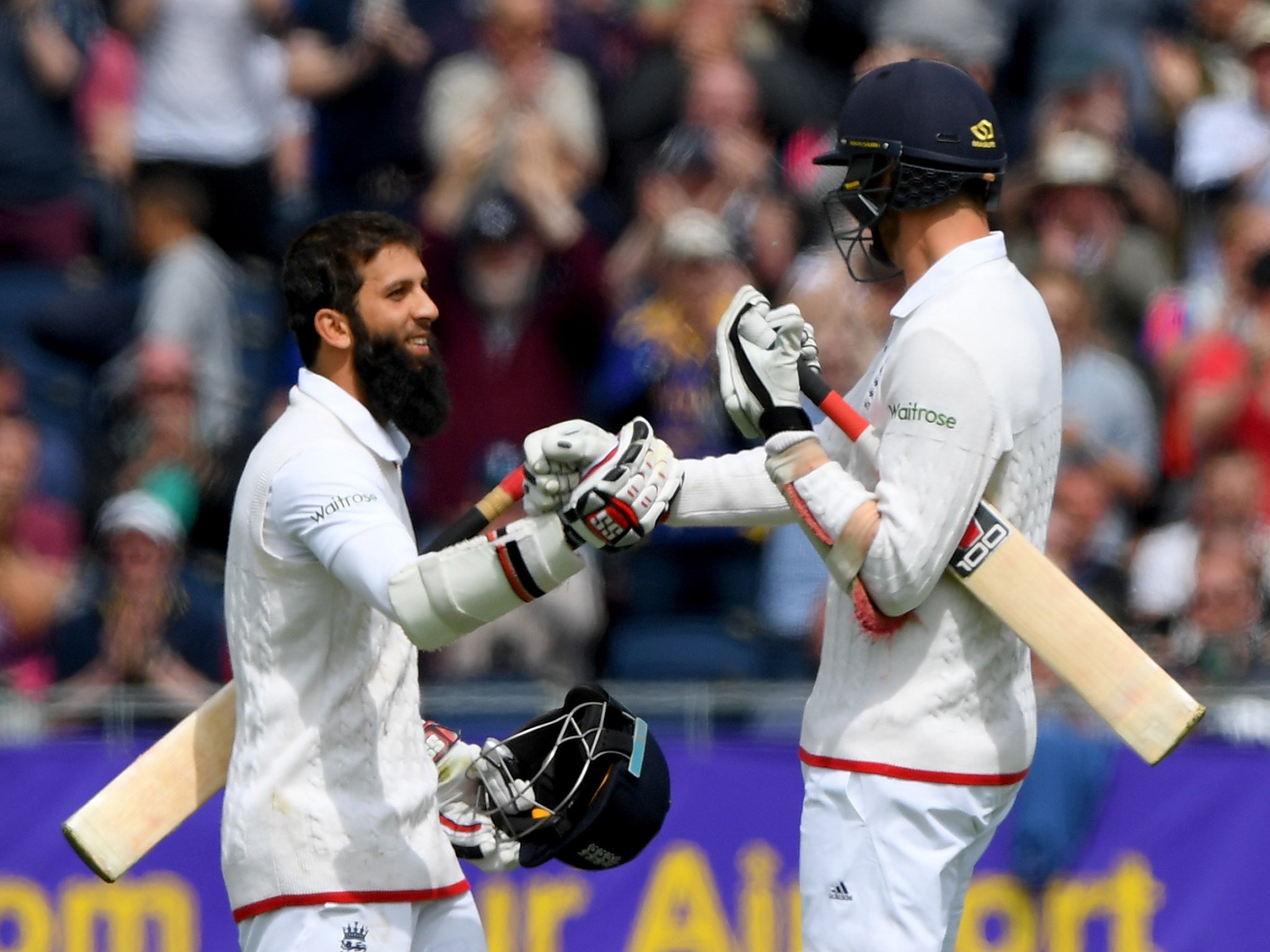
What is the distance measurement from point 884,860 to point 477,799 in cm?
100

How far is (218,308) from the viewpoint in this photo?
27.3ft

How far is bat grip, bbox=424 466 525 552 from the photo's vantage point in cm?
437

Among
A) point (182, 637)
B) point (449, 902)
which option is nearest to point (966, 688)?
point (449, 902)

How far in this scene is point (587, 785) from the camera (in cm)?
452

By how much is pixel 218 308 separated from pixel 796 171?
2309mm

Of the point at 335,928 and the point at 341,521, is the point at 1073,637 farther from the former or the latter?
the point at 335,928

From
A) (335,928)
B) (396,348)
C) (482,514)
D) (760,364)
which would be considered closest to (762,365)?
(760,364)

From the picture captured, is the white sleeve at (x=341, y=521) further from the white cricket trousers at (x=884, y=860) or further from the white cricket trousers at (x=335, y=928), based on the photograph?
the white cricket trousers at (x=884, y=860)

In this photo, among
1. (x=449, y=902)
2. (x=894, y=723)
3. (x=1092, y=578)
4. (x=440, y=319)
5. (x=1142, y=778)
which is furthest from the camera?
(x=440, y=319)

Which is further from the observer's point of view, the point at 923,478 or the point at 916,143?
the point at 916,143

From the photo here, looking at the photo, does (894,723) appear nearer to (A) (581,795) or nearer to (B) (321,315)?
(A) (581,795)

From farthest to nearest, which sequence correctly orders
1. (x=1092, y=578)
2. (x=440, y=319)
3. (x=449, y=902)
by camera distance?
(x=440, y=319) → (x=1092, y=578) → (x=449, y=902)

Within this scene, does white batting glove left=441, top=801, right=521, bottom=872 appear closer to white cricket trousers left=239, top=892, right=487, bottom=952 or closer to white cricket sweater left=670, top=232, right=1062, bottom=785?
white cricket trousers left=239, top=892, right=487, bottom=952

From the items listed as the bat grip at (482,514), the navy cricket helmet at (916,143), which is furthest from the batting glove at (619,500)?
the navy cricket helmet at (916,143)
